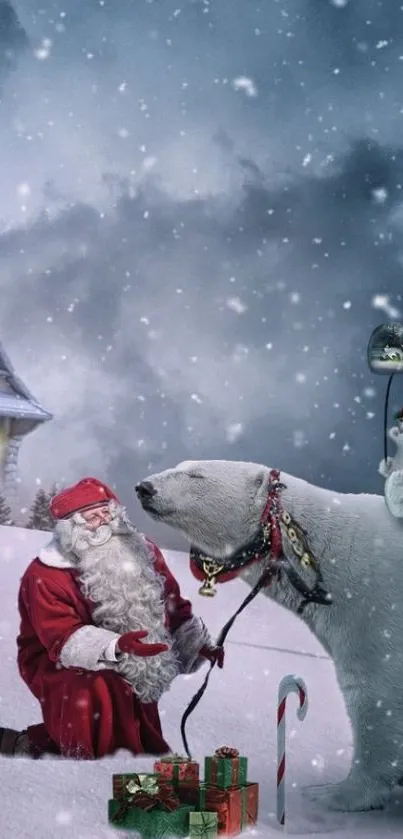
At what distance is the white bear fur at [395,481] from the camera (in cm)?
260

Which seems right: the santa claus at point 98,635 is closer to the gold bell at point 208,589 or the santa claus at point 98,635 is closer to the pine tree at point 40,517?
the gold bell at point 208,589

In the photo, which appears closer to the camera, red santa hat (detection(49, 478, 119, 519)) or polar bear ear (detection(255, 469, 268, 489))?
polar bear ear (detection(255, 469, 268, 489))

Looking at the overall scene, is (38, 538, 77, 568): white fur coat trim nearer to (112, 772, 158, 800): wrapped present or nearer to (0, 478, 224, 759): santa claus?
(0, 478, 224, 759): santa claus

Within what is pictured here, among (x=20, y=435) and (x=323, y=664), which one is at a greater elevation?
(x=20, y=435)

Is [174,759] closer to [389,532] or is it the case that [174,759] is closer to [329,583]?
[329,583]

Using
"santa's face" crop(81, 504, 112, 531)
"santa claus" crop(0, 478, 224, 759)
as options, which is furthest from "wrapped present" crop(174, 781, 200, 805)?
"santa's face" crop(81, 504, 112, 531)

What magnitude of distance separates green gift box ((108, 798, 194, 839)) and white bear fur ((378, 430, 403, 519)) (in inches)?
37.2

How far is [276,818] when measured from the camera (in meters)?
2.51

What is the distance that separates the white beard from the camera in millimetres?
2773

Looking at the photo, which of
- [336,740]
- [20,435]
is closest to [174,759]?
[336,740]

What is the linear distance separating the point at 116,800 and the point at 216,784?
26cm

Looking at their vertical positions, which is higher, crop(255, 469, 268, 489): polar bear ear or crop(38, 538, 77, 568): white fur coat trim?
crop(255, 469, 268, 489): polar bear ear

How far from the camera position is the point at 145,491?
251 centimetres

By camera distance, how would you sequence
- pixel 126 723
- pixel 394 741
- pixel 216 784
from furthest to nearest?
pixel 126 723
pixel 394 741
pixel 216 784
